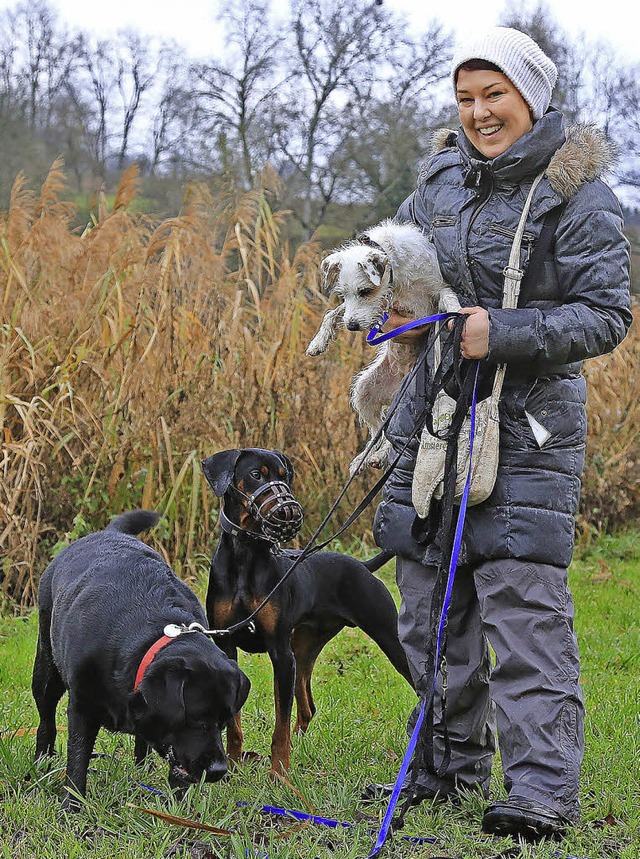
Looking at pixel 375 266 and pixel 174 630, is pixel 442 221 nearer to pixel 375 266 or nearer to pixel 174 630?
pixel 375 266

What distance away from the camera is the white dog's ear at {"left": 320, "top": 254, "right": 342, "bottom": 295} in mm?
3787

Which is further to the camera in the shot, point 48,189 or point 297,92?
point 297,92

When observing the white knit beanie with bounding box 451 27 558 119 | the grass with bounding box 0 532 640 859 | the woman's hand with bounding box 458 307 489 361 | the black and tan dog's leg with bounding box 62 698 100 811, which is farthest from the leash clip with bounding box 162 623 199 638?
the white knit beanie with bounding box 451 27 558 119

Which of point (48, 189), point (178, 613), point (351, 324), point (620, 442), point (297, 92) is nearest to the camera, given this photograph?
point (178, 613)

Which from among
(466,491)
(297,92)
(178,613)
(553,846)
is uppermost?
(297,92)

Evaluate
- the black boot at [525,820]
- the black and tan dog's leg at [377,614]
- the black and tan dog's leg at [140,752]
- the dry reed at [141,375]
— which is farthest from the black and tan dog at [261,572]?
the dry reed at [141,375]

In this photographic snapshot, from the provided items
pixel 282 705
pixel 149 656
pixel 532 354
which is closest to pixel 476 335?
pixel 532 354

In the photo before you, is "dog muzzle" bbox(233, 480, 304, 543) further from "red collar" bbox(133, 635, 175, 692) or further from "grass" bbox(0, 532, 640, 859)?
"grass" bbox(0, 532, 640, 859)

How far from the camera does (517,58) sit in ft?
9.75

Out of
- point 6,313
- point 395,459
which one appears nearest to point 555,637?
point 395,459

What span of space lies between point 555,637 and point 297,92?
838 inches

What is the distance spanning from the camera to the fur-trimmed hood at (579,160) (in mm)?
2998

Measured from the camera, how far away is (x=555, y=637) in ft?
9.99

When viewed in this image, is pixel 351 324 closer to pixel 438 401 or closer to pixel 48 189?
pixel 438 401
